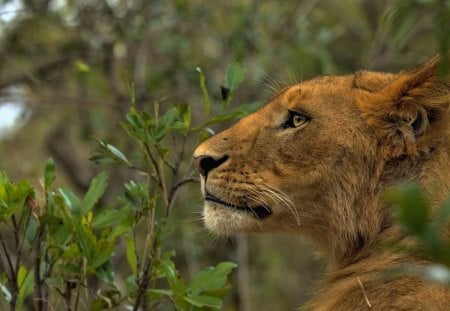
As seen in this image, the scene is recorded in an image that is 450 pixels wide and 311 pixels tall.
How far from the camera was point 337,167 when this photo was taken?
315cm

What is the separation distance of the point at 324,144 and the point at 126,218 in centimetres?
73

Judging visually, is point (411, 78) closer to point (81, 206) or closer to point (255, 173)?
point (255, 173)

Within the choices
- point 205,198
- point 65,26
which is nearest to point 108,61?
point 65,26

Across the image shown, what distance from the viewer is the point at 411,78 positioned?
10.1ft

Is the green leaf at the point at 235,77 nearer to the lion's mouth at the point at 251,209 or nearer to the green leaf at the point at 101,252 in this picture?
the lion's mouth at the point at 251,209

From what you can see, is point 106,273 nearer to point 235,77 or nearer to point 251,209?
point 251,209

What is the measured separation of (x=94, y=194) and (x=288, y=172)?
635 millimetres

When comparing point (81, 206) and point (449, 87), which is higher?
point (449, 87)

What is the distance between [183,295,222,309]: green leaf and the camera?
280 cm

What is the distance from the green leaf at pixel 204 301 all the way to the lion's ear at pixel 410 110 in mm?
751

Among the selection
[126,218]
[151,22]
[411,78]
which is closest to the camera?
[126,218]

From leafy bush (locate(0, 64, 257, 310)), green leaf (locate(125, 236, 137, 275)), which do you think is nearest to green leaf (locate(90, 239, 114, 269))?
leafy bush (locate(0, 64, 257, 310))

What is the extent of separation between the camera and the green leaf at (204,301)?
110 inches

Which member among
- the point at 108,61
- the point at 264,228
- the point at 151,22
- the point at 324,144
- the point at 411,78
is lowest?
the point at 108,61
